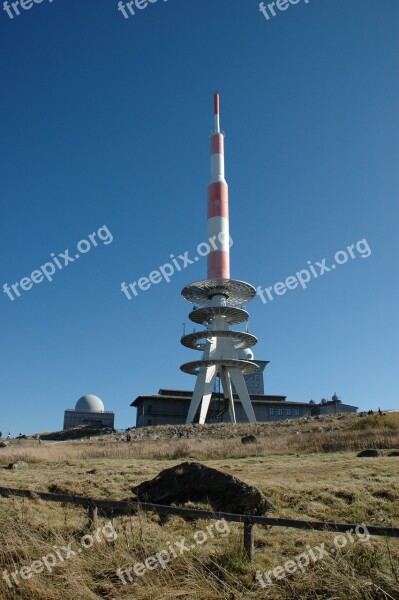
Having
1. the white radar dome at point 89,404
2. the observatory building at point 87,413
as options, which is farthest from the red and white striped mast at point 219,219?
the white radar dome at point 89,404

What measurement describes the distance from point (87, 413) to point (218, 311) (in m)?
38.5

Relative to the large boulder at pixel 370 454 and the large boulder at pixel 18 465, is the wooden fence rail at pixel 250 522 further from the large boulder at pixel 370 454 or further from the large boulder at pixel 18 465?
→ the large boulder at pixel 370 454

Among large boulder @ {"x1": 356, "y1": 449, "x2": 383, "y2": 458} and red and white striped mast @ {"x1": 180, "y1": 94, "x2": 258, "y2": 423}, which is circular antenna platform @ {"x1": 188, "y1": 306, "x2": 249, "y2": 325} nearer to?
red and white striped mast @ {"x1": 180, "y1": 94, "x2": 258, "y2": 423}

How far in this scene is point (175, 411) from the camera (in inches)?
2699

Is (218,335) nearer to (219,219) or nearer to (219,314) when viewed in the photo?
(219,314)

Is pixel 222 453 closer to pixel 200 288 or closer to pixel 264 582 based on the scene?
pixel 264 582

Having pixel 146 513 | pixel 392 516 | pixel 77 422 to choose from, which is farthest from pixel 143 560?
pixel 77 422
